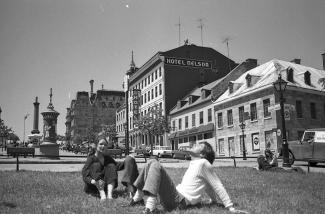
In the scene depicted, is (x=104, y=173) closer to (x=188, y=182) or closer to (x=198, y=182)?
(x=188, y=182)

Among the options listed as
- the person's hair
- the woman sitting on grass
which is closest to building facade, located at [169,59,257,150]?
the woman sitting on grass

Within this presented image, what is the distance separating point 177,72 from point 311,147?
116 ft

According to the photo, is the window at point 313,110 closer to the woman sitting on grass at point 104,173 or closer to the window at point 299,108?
the window at point 299,108

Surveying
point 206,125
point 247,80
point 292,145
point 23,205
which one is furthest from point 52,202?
point 206,125

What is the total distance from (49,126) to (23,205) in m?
23.7

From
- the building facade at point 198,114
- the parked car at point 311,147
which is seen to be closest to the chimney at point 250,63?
the building facade at point 198,114

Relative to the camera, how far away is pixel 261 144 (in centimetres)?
3375

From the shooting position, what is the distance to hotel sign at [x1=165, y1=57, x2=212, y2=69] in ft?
176

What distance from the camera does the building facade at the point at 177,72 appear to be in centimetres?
5338

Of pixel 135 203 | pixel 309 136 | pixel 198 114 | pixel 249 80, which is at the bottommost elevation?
pixel 135 203

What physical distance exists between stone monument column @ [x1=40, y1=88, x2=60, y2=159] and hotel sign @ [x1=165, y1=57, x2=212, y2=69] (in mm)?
26120

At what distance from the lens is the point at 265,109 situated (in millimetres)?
34000

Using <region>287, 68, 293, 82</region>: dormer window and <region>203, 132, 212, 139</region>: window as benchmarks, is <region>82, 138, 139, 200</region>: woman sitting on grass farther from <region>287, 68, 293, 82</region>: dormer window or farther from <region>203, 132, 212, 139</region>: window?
<region>203, 132, 212, 139</region>: window

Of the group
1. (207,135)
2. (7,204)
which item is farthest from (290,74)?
(7,204)
